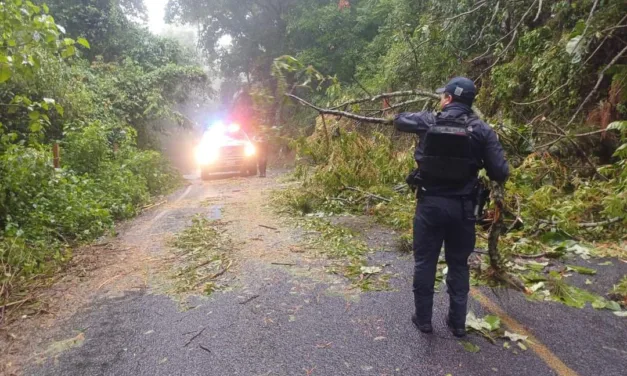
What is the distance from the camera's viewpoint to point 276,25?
26609mm

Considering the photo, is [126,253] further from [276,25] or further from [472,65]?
[276,25]

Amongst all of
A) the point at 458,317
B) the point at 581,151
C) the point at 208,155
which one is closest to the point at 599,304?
the point at 458,317

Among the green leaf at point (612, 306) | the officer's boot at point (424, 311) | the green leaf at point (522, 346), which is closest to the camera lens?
the green leaf at point (522, 346)

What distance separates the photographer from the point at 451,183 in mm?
3066

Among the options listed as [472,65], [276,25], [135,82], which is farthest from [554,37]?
[276,25]

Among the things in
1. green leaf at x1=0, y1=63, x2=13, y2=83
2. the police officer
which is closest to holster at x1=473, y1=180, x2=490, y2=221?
the police officer

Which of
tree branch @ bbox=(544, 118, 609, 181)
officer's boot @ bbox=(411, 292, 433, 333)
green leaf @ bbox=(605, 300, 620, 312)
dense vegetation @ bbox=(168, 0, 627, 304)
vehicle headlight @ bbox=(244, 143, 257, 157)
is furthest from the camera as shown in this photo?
vehicle headlight @ bbox=(244, 143, 257, 157)

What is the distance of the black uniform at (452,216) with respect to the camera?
3004 millimetres

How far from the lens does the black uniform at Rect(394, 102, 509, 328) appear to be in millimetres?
3004

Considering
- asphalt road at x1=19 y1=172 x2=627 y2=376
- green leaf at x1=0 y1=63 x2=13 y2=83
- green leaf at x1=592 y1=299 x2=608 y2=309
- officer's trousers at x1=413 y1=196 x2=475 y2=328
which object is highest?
green leaf at x1=0 y1=63 x2=13 y2=83

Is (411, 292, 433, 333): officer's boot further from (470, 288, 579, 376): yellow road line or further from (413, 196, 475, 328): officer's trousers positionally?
(470, 288, 579, 376): yellow road line

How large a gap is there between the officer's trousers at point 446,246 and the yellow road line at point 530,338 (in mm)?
479

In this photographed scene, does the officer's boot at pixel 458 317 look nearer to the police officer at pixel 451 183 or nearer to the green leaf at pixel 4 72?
the police officer at pixel 451 183

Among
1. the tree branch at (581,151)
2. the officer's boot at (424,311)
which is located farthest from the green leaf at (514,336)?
the tree branch at (581,151)
